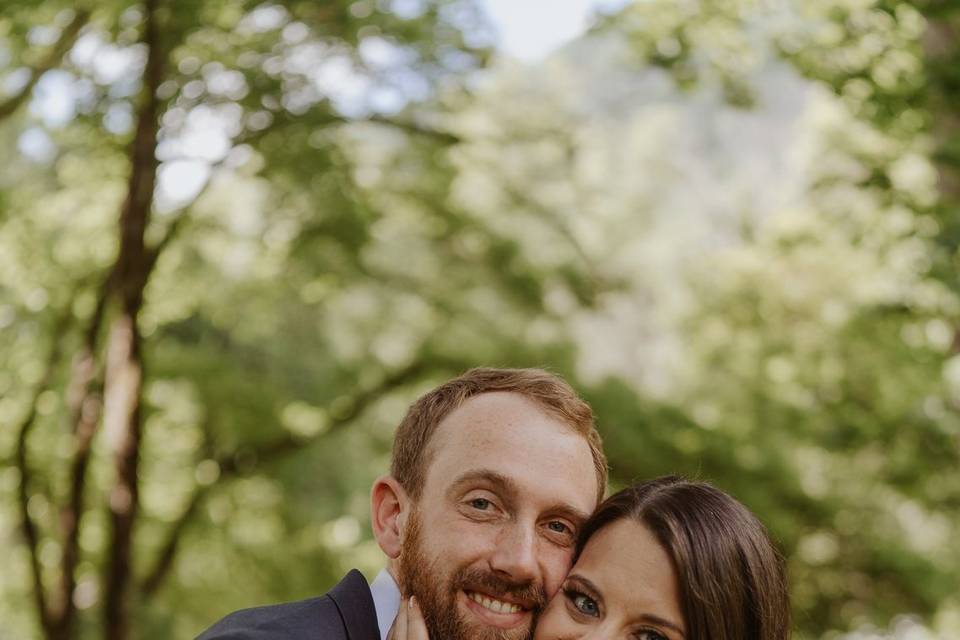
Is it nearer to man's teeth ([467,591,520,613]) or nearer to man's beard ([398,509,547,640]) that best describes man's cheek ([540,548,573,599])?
man's beard ([398,509,547,640])

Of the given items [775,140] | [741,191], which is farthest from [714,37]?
[775,140]

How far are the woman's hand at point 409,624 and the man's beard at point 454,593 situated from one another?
19 mm

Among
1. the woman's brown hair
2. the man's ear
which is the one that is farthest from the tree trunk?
the woman's brown hair

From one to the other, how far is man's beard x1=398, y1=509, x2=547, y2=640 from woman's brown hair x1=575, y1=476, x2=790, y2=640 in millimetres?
238

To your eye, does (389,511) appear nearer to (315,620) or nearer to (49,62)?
(315,620)

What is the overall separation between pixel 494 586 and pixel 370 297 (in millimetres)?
15607

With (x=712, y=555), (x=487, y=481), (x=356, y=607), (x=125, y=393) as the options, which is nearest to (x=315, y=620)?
(x=356, y=607)

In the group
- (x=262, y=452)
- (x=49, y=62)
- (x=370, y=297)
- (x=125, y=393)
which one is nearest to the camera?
(x=49, y=62)

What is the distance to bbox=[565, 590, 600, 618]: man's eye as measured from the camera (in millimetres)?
2902

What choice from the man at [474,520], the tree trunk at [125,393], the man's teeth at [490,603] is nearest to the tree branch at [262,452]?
the tree trunk at [125,393]

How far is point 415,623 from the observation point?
2.83 m

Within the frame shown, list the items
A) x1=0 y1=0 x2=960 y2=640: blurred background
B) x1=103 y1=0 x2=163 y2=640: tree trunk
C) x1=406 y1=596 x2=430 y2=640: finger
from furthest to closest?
x1=103 y1=0 x2=163 y2=640: tree trunk < x1=0 y1=0 x2=960 y2=640: blurred background < x1=406 y1=596 x2=430 y2=640: finger

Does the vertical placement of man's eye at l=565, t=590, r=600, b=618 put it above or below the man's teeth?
below

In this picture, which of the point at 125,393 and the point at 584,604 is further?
the point at 125,393
